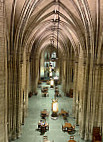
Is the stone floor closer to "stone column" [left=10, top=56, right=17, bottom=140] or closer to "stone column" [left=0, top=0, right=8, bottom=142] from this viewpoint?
"stone column" [left=10, top=56, right=17, bottom=140]

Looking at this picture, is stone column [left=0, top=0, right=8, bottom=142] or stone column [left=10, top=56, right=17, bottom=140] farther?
stone column [left=10, top=56, right=17, bottom=140]

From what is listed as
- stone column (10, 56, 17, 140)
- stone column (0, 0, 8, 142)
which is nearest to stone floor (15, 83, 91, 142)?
stone column (10, 56, 17, 140)

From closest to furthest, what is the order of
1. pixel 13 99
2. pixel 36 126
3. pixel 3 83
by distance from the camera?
pixel 3 83
pixel 13 99
pixel 36 126

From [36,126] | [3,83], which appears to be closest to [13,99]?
[36,126]

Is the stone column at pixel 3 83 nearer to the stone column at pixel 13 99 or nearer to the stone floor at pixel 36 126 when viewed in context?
the stone column at pixel 13 99

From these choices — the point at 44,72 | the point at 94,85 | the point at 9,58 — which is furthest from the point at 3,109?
the point at 44,72

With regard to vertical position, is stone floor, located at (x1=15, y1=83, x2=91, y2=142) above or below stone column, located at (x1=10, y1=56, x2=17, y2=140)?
below

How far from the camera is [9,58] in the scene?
12375 millimetres

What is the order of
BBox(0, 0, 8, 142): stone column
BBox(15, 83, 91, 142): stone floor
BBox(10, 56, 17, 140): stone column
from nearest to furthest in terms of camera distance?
BBox(0, 0, 8, 142): stone column < BBox(10, 56, 17, 140): stone column < BBox(15, 83, 91, 142): stone floor

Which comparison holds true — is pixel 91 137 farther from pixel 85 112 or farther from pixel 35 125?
pixel 35 125

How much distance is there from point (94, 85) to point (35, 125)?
7266mm

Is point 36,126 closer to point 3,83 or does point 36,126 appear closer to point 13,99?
point 13,99

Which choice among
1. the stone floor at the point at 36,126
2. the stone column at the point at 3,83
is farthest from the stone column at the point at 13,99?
the stone column at the point at 3,83

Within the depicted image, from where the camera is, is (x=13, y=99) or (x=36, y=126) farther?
(x=36, y=126)
